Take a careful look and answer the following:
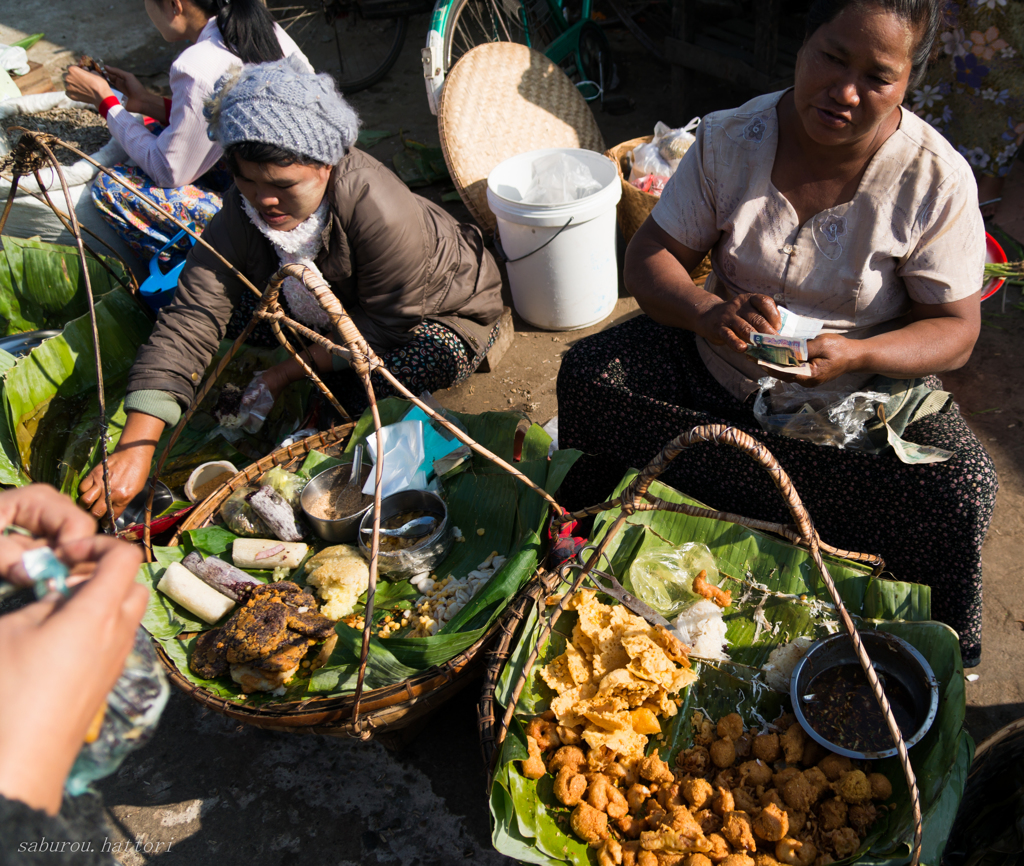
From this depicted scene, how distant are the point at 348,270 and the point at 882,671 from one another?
87.9 inches

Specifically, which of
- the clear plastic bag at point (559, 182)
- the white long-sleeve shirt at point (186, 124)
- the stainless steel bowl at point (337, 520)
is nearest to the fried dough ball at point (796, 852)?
the stainless steel bowl at point (337, 520)

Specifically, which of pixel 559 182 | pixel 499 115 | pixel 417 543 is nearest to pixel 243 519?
pixel 417 543

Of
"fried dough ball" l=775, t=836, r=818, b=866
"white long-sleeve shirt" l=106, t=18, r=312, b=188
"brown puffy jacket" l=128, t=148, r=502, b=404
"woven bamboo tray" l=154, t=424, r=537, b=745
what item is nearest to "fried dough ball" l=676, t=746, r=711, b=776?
"fried dough ball" l=775, t=836, r=818, b=866

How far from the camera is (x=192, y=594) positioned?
2.09 meters

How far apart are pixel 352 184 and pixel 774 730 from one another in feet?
7.32

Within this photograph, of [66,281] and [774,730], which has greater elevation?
[66,281]

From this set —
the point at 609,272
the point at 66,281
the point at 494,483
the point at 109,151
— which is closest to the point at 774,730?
the point at 494,483

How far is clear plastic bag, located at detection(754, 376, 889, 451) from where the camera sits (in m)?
1.92

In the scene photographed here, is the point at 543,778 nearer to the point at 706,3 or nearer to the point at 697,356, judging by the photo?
the point at 697,356

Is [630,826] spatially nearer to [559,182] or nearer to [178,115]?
[559,182]

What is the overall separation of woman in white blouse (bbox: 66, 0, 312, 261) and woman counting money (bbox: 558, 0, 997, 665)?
1.90 metres

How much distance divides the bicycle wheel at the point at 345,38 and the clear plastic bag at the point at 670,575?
5882mm

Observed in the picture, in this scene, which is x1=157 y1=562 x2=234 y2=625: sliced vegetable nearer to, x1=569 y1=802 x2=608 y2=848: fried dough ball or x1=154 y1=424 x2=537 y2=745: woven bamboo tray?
x1=154 y1=424 x2=537 y2=745: woven bamboo tray

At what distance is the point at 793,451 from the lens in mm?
1972
